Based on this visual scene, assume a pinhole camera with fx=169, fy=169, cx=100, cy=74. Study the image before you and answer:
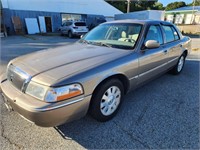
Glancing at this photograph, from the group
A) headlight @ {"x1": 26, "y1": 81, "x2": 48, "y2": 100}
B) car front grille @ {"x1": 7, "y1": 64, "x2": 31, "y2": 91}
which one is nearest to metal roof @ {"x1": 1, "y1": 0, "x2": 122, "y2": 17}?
car front grille @ {"x1": 7, "y1": 64, "x2": 31, "y2": 91}

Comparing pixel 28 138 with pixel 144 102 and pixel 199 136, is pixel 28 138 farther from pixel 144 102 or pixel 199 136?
pixel 199 136

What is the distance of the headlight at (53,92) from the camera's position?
6.53 feet

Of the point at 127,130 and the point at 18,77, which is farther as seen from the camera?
the point at 127,130

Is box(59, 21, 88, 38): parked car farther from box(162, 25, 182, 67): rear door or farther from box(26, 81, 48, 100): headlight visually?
box(26, 81, 48, 100): headlight

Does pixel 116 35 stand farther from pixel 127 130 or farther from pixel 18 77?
pixel 18 77

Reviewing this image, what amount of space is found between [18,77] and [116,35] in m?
2.06

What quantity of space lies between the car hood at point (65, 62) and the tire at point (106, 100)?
1.22 ft

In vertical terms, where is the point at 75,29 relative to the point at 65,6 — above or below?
below

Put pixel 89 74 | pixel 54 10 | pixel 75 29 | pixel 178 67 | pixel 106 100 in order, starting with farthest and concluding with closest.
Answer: pixel 54 10
pixel 75 29
pixel 178 67
pixel 106 100
pixel 89 74

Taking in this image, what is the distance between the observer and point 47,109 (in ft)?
6.33

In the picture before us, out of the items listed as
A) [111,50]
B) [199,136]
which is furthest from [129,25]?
[199,136]

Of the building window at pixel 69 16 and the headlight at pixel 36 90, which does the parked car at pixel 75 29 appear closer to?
the building window at pixel 69 16

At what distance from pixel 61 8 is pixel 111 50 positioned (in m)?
21.1

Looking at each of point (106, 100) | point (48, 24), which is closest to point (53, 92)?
point (106, 100)
